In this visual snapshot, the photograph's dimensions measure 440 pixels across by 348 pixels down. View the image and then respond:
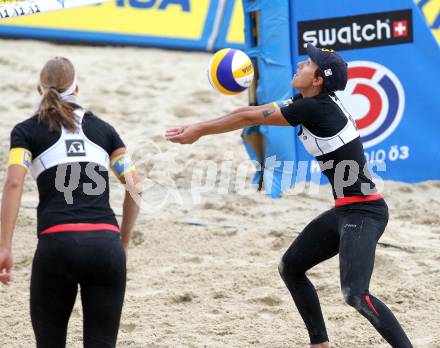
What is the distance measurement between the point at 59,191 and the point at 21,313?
1.90 m

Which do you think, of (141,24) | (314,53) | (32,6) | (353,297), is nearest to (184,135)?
(314,53)

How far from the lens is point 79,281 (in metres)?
3.67

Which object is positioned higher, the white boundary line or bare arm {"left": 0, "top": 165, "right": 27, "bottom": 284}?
the white boundary line

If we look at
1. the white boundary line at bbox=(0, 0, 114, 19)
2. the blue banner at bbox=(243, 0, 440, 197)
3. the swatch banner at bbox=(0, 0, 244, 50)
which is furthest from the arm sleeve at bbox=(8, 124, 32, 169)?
the swatch banner at bbox=(0, 0, 244, 50)

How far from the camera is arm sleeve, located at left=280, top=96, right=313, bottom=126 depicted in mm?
4359

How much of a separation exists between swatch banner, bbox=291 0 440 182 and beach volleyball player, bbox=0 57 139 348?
3.92 metres

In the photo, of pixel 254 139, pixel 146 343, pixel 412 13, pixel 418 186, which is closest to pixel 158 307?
pixel 146 343

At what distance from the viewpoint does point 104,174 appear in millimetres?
3736

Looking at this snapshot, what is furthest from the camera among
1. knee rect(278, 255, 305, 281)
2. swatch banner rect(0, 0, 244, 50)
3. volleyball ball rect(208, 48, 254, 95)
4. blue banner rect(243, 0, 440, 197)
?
swatch banner rect(0, 0, 244, 50)

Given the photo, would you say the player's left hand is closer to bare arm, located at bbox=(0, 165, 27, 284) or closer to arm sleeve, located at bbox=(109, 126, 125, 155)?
arm sleeve, located at bbox=(109, 126, 125, 155)

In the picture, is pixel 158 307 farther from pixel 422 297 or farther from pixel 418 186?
pixel 418 186

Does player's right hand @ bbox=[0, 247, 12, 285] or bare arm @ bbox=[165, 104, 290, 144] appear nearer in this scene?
player's right hand @ bbox=[0, 247, 12, 285]
